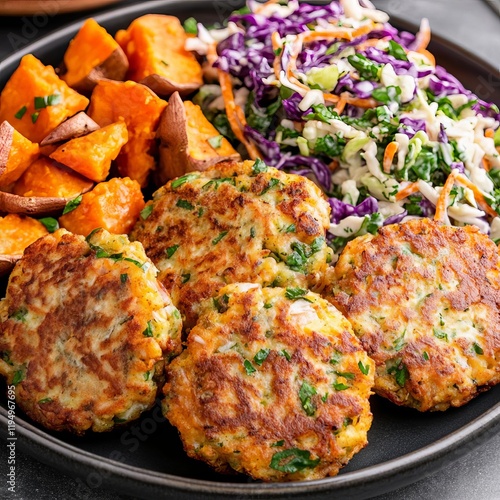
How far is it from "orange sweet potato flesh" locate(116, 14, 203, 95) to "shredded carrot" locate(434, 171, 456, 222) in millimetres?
1704

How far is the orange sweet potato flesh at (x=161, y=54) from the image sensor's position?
4535mm

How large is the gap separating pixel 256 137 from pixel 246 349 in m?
1.86

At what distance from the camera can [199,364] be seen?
306cm

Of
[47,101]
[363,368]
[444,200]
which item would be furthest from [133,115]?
[363,368]

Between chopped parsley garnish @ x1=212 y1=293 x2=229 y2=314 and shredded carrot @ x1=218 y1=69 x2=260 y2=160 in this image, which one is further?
shredded carrot @ x1=218 y1=69 x2=260 y2=160

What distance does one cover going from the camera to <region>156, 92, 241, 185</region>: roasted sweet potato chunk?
13.7 feet

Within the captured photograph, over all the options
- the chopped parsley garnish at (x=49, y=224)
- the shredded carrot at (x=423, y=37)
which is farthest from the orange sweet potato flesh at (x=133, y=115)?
the shredded carrot at (x=423, y=37)

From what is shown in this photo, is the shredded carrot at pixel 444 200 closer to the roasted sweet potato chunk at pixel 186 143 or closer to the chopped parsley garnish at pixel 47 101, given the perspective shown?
the roasted sweet potato chunk at pixel 186 143

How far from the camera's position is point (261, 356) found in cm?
Result: 304

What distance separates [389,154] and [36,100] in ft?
6.89

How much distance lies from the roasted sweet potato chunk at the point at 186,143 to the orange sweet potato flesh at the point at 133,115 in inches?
2.8

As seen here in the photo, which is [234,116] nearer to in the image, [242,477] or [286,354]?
[286,354]

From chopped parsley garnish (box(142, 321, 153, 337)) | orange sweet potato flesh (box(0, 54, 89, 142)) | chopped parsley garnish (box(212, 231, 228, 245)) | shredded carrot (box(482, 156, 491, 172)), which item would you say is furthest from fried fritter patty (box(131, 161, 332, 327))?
shredded carrot (box(482, 156, 491, 172))

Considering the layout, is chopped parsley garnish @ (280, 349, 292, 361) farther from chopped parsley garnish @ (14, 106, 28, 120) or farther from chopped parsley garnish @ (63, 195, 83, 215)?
Answer: chopped parsley garnish @ (14, 106, 28, 120)
